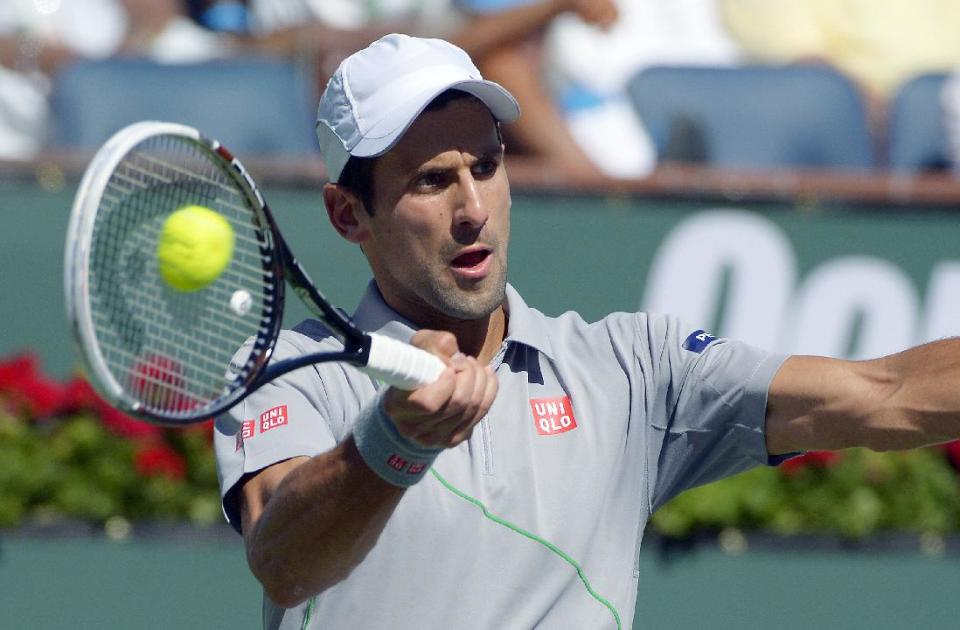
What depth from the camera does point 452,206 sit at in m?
2.78

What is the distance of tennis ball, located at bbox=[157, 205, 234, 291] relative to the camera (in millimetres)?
2465

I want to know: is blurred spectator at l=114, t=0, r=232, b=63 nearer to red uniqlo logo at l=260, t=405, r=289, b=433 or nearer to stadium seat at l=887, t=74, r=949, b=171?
stadium seat at l=887, t=74, r=949, b=171

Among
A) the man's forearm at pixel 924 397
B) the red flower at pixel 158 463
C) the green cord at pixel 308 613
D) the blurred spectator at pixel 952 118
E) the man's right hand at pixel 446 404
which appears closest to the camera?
the man's right hand at pixel 446 404

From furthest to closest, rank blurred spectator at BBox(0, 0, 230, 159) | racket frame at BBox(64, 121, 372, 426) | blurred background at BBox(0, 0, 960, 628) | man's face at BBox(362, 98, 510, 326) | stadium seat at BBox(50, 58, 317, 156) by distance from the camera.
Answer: blurred spectator at BBox(0, 0, 230, 159), stadium seat at BBox(50, 58, 317, 156), blurred background at BBox(0, 0, 960, 628), man's face at BBox(362, 98, 510, 326), racket frame at BBox(64, 121, 372, 426)

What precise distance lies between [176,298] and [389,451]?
46 cm

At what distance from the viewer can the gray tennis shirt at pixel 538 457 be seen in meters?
2.65

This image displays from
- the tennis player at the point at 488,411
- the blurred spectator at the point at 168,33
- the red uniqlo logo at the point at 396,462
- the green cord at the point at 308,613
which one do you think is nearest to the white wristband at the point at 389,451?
the red uniqlo logo at the point at 396,462

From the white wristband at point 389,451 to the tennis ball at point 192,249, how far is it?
346mm

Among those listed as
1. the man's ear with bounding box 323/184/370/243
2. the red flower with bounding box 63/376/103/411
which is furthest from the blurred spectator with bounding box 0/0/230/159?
the man's ear with bounding box 323/184/370/243

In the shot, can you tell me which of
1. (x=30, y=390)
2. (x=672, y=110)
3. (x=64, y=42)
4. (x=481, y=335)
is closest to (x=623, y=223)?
(x=672, y=110)

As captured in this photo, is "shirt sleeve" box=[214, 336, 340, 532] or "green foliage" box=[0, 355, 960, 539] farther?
"green foliage" box=[0, 355, 960, 539]

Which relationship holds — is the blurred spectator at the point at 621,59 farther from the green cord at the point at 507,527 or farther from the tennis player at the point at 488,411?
the green cord at the point at 507,527

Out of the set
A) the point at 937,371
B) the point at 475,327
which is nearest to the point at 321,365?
the point at 475,327

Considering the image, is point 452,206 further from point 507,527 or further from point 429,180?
point 507,527
